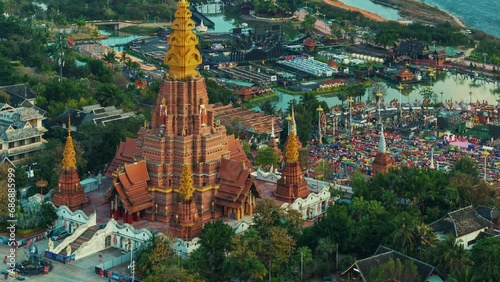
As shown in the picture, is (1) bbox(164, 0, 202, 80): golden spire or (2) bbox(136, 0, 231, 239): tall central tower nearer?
(2) bbox(136, 0, 231, 239): tall central tower

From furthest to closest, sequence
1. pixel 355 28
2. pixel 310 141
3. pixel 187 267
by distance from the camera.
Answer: pixel 355 28 → pixel 310 141 → pixel 187 267

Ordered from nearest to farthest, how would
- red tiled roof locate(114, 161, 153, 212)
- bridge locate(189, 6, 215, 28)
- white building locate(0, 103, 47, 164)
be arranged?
red tiled roof locate(114, 161, 153, 212), white building locate(0, 103, 47, 164), bridge locate(189, 6, 215, 28)

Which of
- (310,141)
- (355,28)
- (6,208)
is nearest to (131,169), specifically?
(6,208)

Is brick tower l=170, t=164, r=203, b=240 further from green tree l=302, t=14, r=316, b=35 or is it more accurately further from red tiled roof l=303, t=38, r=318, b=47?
green tree l=302, t=14, r=316, b=35

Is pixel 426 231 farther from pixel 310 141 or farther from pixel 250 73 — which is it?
pixel 250 73

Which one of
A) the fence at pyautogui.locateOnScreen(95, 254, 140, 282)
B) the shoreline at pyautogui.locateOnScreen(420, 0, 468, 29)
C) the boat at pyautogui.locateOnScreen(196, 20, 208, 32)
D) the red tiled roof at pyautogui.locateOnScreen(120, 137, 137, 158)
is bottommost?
the boat at pyautogui.locateOnScreen(196, 20, 208, 32)

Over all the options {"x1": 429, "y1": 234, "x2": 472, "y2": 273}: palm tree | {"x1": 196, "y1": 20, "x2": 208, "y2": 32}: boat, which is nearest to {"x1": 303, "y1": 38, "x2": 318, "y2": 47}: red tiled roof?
{"x1": 196, "y1": 20, "x2": 208, "y2": 32}: boat

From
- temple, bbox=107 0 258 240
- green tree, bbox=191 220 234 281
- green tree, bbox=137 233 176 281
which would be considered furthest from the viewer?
temple, bbox=107 0 258 240

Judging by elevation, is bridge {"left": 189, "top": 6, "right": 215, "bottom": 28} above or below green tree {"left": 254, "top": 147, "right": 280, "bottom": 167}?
below
